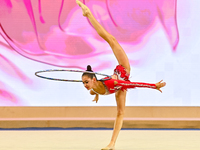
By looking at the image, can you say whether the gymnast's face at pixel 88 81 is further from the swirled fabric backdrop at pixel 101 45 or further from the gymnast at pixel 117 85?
the swirled fabric backdrop at pixel 101 45

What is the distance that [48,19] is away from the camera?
592 cm

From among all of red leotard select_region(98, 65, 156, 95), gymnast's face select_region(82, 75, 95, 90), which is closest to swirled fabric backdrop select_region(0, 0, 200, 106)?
red leotard select_region(98, 65, 156, 95)

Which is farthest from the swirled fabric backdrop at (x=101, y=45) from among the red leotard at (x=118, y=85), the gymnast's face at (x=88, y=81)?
the gymnast's face at (x=88, y=81)

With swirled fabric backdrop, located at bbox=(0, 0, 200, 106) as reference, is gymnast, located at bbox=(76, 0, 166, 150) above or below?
below

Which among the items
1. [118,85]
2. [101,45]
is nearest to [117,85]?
[118,85]

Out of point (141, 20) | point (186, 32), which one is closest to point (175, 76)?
point (186, 32)

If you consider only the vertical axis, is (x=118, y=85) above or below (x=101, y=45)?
below

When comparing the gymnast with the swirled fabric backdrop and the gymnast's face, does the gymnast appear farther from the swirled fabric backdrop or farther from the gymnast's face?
the swirled fabric backdrop

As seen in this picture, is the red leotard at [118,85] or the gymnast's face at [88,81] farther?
the gymnast's face at [88,81]

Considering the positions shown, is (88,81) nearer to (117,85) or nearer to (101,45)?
(117,85)

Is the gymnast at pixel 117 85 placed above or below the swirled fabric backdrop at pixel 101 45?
below

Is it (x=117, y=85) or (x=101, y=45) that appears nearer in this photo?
(x=117, y=85)

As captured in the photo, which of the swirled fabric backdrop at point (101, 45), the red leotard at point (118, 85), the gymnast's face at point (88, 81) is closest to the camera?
the red leotard at point (118, 85)

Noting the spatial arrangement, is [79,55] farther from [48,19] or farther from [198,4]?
[198,4]
